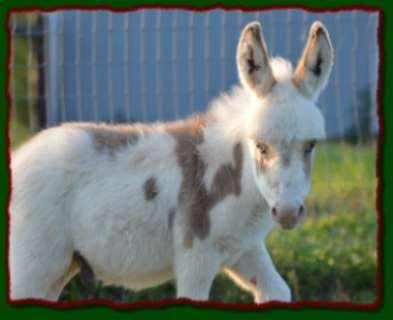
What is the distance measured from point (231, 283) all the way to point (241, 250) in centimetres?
184

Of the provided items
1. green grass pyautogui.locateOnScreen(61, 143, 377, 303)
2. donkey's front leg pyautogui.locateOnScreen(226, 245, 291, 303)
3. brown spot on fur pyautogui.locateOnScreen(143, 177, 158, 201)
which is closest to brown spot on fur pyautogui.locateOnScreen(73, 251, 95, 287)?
brown spot on fur pyautogui.locateOnScreen(143, 177, 158, 201)

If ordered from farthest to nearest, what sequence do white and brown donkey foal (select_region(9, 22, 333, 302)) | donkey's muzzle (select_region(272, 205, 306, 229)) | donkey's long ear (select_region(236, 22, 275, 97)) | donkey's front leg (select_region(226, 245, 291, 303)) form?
donkey's front leg (select_region(226, 245, 291, 303)), white and brown donkey foal (select_region(9, 22, 333, 302)), donkey's long ear (select_region(236, 22, 275, 97)), donkey's muzzle (select_region(272, 205, 306, 229))

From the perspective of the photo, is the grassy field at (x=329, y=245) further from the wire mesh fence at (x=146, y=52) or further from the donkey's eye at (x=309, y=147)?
the donkey's eye at (x=309, y=147)

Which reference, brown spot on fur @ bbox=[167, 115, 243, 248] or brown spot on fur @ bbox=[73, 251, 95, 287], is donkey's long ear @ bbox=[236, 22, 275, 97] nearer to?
brown spot on fur @ bbox=[167, 115, 243, 248]

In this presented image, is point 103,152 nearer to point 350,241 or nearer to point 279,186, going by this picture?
point 279,186

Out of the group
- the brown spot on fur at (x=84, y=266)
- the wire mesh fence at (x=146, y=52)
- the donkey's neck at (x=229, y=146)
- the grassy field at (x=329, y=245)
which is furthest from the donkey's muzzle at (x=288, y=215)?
the wire mesh fence at (x=146, y=52)

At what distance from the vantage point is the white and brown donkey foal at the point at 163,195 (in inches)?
189

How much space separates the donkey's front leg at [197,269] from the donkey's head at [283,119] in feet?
1.93

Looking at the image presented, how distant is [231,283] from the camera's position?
267 inches

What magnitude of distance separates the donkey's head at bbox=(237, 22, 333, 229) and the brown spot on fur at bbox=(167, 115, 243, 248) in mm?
274

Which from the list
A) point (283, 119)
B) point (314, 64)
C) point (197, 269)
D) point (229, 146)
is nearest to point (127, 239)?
point (197, 269)

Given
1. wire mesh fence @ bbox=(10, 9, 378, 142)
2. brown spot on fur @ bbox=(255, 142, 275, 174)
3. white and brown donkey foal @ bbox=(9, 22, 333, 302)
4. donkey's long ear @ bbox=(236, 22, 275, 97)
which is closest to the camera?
brown spot on fur @ bbox=(255, 142, 275, 174)

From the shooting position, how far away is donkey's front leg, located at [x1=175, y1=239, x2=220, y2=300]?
4875mm

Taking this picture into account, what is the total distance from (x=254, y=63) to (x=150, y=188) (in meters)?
1.08
